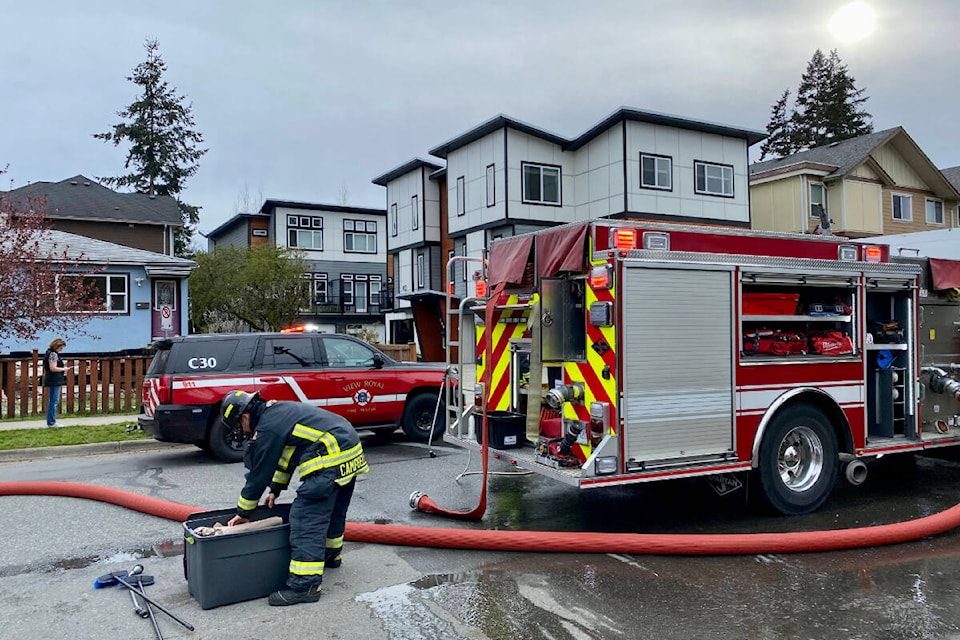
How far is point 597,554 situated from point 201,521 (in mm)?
2833

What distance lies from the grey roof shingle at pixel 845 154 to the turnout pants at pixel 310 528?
3149 centimetres

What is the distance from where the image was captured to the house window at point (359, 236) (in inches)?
1693

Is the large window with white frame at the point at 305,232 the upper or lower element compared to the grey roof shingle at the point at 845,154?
lower

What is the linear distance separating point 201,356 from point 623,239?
6073 millimetres

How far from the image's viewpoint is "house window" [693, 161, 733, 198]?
90.8 ft

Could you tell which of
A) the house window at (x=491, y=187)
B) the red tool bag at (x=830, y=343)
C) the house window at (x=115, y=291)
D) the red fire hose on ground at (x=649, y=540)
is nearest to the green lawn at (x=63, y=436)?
the red fire hose on ground at (x=649, y=540)

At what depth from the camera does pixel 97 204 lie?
32.8m

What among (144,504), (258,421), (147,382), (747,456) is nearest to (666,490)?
(747,456)

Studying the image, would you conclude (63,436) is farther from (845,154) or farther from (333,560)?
(845,154)

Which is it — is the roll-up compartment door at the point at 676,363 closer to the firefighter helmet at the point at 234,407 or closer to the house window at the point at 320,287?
the firefighter helmet at the point at 234,407

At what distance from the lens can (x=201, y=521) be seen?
5.00m

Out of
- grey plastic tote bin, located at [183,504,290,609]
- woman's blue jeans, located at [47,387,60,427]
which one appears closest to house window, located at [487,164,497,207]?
woman's blue jeans, located at [47,387,60,427]

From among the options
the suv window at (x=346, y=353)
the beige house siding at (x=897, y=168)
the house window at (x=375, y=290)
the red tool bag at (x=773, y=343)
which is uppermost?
the beige house siding at (x=897, y=168)

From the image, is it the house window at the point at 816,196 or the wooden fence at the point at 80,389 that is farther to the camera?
the house window at the point at 816,196
